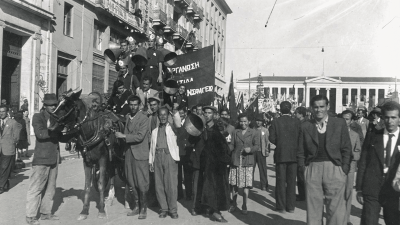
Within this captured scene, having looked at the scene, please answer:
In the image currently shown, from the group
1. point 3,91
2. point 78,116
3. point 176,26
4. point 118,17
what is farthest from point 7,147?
point 176,26

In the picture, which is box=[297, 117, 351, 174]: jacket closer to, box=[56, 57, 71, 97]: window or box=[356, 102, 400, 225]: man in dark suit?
box=[356, 102, 400, 225]: man in dark suit

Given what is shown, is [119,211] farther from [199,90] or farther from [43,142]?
[199,90]

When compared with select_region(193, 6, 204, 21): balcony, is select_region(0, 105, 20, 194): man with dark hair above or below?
below

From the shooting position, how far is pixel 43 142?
659cm

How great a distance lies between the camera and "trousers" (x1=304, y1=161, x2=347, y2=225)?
4.95 metres

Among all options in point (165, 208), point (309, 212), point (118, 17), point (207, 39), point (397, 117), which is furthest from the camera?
point (207, 39)

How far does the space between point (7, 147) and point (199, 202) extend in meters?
5.01

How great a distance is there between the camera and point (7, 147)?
31.5 ft

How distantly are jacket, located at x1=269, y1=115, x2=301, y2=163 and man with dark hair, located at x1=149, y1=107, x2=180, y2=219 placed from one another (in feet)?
7.01

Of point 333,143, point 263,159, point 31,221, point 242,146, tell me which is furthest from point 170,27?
point 333,143

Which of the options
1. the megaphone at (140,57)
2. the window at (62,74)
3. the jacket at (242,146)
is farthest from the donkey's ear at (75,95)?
the window at (62,74)

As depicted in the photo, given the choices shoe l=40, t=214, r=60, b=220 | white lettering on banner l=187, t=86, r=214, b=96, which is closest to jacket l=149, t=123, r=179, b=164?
shoe l=40, t=214, r=60, b=220

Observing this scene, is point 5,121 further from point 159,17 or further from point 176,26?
point 176,26

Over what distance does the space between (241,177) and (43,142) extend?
3.57 m
